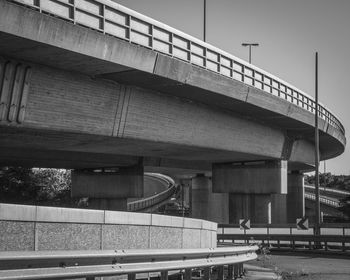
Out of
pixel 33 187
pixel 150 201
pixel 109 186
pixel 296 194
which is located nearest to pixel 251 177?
pixel 109 186

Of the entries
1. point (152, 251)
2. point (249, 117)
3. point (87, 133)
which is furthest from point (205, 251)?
point (249, 117)

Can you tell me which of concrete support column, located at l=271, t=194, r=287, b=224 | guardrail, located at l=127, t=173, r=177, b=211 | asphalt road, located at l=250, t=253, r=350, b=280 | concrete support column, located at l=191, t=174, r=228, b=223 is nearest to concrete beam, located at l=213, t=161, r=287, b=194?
asphalt road, located at l=250, t=253, r=350, b=280

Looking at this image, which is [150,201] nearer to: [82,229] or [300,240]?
[300,240]

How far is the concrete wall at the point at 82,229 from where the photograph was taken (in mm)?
9219

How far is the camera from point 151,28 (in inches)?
902

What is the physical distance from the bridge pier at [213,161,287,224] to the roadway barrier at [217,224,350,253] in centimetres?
285

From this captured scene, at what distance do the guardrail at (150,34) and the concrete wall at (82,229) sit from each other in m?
7.44

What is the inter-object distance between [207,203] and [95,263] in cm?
6126

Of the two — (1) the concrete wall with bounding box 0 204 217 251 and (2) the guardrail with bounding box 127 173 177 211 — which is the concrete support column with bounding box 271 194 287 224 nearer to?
(2) the guardrail with bounding box 127 173 177 211

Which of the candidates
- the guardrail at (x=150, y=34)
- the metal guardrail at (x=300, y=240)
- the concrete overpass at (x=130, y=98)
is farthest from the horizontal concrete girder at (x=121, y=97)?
the metal guardrail at (x=300, y=240)

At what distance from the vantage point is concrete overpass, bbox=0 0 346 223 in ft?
61.6

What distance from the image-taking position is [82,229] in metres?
10.5

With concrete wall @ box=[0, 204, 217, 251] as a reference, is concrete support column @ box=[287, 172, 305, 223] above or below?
above

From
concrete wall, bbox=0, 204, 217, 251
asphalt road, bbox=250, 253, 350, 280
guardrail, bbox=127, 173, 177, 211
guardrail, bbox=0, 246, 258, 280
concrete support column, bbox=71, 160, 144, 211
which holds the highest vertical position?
guardrail, bbox=127, 173, 177, 211
